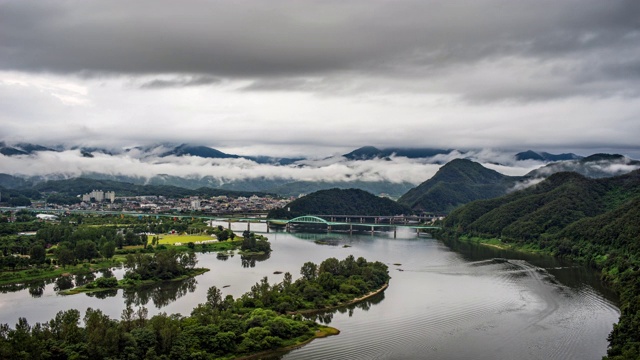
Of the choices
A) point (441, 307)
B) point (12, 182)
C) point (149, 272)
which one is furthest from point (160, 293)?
point (12, 182)

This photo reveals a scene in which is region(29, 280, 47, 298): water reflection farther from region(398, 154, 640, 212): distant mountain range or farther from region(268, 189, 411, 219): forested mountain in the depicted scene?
region(398, 154, 640, 212): distant mountain range

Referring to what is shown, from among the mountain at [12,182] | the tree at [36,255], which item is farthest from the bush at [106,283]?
the mountain at [12,182]

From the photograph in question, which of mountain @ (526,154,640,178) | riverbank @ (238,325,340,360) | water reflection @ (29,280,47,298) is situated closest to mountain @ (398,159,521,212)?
mountain @ (526,154,640,178)

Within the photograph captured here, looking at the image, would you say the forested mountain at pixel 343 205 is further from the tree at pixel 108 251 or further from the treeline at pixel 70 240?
the tree at pixel 108 251

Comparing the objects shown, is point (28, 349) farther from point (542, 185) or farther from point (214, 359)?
point (542, 185)

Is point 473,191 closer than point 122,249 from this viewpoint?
No

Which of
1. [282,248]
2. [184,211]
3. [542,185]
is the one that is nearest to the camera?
[282,248]

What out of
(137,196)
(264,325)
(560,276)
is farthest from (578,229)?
(137,196)
